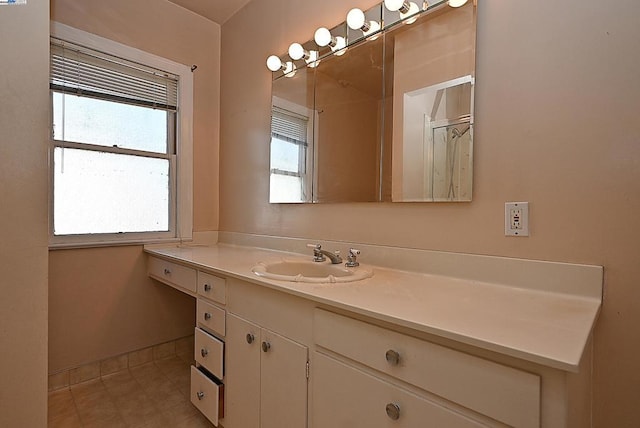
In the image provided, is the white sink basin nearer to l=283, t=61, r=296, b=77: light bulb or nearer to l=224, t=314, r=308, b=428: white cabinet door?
l=224, t=314, r=308, b=428: white cabinet door

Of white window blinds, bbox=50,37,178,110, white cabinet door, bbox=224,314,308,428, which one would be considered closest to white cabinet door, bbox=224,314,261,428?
white cabinet door, bbox=224,314,308,428

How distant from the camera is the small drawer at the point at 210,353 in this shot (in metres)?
1.41

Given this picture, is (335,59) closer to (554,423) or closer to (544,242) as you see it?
(544,242)

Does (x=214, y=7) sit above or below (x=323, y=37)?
above

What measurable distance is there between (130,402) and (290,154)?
1701 mm

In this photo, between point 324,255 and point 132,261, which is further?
point 132,261

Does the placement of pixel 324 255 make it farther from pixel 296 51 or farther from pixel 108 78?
pixel 108 78

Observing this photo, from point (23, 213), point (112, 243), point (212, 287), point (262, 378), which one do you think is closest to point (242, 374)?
point (262, 378)

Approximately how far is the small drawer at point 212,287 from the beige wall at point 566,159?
0.81m

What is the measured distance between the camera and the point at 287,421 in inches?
43.3

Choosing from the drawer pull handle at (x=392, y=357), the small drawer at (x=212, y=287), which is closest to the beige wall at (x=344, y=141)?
the small drawer at (x=212, y=287)

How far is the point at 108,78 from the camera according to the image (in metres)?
1.97

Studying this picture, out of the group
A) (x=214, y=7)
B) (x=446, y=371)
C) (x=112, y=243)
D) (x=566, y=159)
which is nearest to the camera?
(x=446, y=371)

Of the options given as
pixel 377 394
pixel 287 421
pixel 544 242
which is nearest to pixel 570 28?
pixel 544 242
